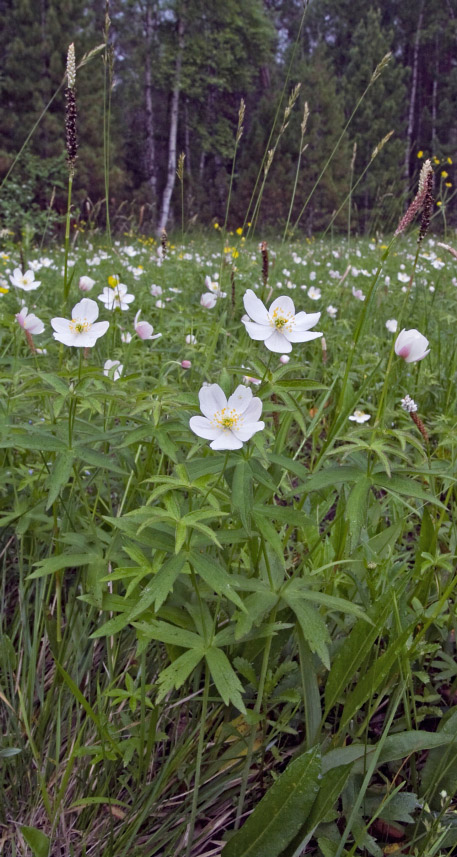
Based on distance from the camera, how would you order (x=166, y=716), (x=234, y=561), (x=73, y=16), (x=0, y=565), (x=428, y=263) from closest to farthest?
1. (x=166, y=716)
2. (x=234, y=561)
3. (x=0, y=565)
4. (x=428, y=263)
5. (x=73, y=16)

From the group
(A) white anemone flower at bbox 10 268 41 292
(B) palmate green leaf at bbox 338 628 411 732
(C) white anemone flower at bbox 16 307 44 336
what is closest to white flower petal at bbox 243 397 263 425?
(B) palmate green leaf at bbox 338 628 411 732

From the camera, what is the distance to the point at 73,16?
558 inches

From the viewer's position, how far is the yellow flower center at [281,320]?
1.21 meters

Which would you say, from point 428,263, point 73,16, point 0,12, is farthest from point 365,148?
point 428,263

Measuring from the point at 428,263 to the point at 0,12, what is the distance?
1469 centimetres

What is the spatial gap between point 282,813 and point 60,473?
0.72m

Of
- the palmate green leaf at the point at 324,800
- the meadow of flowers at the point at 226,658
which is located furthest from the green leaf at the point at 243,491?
the palmate green leaf at the point at 324,800

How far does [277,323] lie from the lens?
1211 mm

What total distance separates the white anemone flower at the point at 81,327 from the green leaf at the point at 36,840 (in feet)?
2.88

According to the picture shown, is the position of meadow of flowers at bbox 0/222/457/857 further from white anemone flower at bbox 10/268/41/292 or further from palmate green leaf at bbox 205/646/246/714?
white anemone flower at bbox 10/268/41/292

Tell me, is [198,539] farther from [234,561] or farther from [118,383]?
[118,383]

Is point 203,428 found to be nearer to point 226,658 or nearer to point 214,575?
point 214,575

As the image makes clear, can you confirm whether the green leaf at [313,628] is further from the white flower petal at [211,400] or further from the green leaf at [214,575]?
the white flower petal at [211,400]

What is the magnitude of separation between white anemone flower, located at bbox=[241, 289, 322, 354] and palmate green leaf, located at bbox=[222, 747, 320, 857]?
758 millimetres
